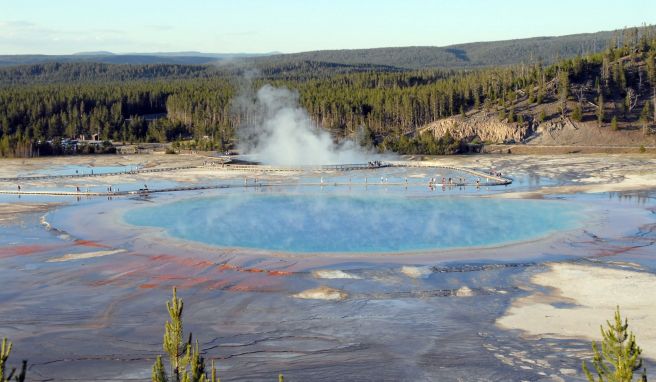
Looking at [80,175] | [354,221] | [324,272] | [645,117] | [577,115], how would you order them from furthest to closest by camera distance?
[577,115] → [645,117] → [80,175] → [354,221] → [324,272]

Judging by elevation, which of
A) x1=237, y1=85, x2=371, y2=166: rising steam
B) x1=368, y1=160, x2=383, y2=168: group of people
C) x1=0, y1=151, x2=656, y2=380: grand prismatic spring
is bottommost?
x1=0, y1=151, x2=656, y2=380: grand prismatic spring

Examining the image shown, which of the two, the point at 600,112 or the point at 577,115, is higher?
the point at 600,112

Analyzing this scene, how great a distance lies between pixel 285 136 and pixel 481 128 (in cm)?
1823

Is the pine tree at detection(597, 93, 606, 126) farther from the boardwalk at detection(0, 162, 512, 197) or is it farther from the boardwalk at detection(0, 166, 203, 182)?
the boardwalk at detection(0, 166, 203, 182)

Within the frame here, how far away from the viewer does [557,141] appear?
66812 millimetres

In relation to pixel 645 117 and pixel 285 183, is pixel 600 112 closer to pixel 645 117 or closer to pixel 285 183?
pixel 645 117

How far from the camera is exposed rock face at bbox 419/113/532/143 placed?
69.8 m

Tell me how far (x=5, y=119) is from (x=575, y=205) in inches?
2718

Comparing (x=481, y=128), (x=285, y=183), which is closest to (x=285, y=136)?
(x=481, y=128)

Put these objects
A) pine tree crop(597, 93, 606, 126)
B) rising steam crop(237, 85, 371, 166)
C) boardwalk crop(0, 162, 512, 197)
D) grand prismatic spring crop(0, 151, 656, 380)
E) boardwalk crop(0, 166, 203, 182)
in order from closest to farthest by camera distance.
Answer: grand prismatic spring crop(0, 151, 656, 380), boardwalk crop(0, 162, 512, 197), boardwalk crop(0, 166, 203, 182), rising steam crop(237, 85, 371, 166), pine tree crop(597, 93, 606, 126)

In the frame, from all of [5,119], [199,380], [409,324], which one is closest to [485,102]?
[5,119]

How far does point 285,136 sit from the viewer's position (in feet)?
240

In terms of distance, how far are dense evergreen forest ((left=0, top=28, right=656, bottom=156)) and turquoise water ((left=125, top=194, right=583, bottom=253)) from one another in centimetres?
2838

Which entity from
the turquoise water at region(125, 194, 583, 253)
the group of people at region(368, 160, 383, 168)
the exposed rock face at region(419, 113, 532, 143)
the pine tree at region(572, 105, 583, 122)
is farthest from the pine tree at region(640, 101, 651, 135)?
the turquoise water at region(125, 194, 583, 253)
